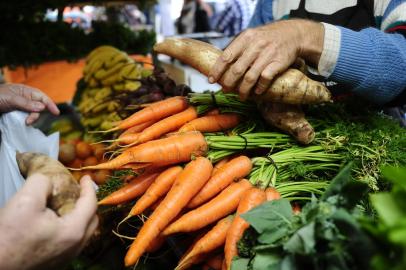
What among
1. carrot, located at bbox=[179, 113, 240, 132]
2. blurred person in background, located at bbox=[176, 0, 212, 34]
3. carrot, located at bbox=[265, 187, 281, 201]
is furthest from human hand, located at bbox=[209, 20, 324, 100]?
blurred person in background, located at bbox=[176, 0, 212, 34]

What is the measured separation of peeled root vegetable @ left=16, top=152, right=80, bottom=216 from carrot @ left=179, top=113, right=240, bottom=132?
0.56m

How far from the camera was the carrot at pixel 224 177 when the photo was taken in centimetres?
131

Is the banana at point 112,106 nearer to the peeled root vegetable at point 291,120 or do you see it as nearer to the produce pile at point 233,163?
the produce pile at point 233,163

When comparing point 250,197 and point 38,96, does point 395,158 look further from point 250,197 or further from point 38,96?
point 38,96

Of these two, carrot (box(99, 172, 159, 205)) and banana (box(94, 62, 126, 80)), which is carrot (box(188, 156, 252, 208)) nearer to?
carrot (box(99, 172, 159, 205))

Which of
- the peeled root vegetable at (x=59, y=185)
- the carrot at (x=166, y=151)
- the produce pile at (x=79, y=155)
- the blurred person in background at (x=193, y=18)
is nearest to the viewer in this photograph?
the peeled root vegetable at (x=59, y=185)

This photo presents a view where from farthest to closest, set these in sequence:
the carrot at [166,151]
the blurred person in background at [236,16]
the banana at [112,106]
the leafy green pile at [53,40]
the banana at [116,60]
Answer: the blurred person in background at [236,16] → the leafy green pile at [53,40] → the banana at [116,60] → the banana at [112,106] → the carrot at [166,151]

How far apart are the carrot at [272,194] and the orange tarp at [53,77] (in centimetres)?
264

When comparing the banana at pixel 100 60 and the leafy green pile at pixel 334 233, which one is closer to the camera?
the leafy green pile at pixel 334 233

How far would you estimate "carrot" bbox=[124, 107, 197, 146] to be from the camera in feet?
4.89

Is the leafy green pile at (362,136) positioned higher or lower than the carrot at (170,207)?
higher

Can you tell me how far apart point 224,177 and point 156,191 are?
0.93ft

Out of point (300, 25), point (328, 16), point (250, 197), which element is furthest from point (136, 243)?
point (328, 16)

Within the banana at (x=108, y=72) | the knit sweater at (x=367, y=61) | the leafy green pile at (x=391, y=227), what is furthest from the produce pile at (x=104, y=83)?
the leafy green pile at (x=391, y=227)
